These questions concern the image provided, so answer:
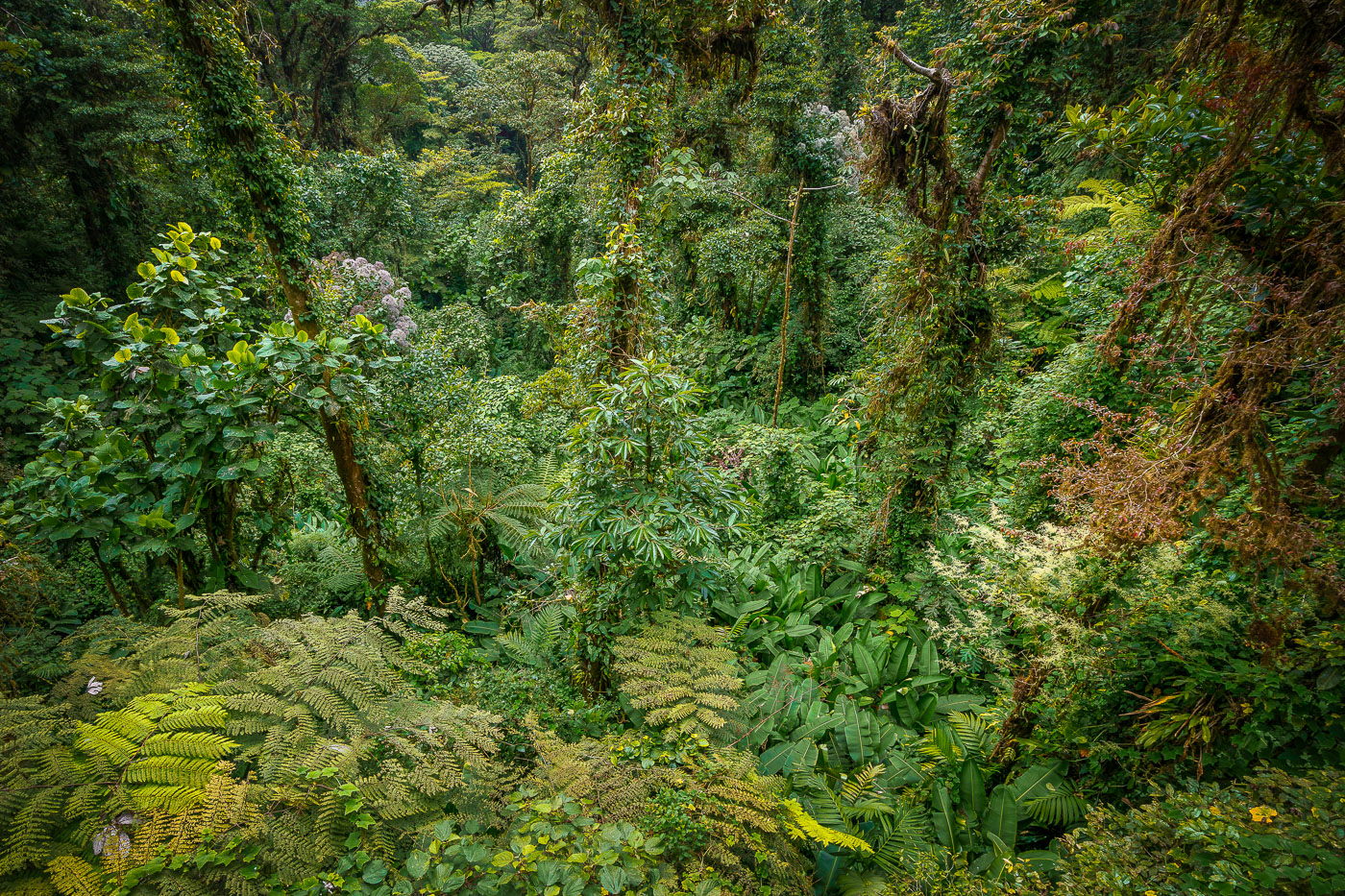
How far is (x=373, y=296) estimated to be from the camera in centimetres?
827

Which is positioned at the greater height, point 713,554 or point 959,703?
point 713,554

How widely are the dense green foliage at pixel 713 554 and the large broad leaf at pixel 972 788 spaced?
0.02m

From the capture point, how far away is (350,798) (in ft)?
5.55

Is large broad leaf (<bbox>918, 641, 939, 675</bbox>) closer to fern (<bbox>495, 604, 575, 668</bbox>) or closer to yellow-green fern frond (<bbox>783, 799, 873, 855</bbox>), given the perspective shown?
yellow-green fern frond (<bbox>783, 799, 873, 855</bbox>)

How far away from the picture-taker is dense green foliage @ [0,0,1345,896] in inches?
68.1

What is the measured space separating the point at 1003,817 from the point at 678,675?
191 cm

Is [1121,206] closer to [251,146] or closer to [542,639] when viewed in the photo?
[542,639]

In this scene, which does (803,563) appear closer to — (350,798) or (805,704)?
(805,704)

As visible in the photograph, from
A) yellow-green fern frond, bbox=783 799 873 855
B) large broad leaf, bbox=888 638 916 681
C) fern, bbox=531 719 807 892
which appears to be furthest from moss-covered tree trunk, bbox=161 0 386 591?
large broad leaf, bbox=888 638 916 681

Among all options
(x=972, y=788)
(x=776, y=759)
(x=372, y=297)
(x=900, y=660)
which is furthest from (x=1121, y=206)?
(x=372, y=297)

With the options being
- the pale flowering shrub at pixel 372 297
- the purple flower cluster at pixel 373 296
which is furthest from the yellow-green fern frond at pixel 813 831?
the purple flower cluster at pixel 373 296

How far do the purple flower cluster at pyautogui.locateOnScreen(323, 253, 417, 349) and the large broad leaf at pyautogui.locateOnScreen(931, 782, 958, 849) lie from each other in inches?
274

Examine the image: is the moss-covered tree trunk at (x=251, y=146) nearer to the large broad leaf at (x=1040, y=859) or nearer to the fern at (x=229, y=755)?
the fern at (x=229, y=755)

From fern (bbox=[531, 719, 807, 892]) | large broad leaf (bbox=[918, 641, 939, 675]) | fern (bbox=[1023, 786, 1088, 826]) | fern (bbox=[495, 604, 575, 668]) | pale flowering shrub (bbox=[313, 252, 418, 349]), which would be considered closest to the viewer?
fern (bbox=[531, 719, 807, 892])
